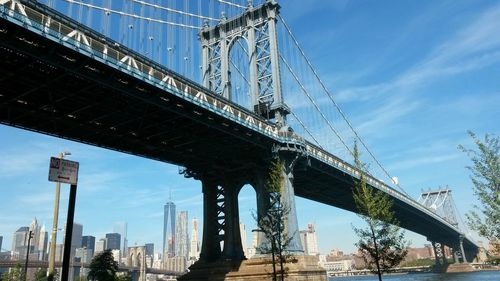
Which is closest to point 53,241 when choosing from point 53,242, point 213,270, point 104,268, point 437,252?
point 53,242

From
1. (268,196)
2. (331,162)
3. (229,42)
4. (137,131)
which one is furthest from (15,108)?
(331,162)

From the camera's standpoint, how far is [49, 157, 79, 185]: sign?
21641mm

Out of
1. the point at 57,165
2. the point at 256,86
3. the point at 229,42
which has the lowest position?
the point at 57,165

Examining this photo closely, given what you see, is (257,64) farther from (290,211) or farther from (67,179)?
(67,179)

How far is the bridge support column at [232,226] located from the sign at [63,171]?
1432 inches

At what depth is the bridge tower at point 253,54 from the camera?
2277 inches

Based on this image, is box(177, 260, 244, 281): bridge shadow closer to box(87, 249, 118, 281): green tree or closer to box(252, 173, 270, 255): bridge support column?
box(252, 173, 270, 255): bridge support column

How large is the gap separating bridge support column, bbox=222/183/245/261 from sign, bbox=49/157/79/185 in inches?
1432

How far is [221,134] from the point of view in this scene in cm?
4866

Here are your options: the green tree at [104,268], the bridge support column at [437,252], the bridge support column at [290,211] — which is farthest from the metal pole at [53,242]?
the bridge support column at [437,252]

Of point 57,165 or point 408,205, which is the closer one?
point 57,165

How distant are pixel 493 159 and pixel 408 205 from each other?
80491 millimetres

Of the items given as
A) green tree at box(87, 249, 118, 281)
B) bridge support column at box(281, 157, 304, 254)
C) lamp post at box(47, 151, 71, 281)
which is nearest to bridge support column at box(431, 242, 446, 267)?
bridge support column at box(281, 157, 304, 254)

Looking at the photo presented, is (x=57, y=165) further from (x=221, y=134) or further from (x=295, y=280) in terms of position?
(x=295, y=280)
